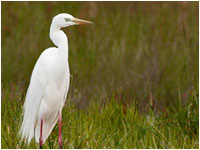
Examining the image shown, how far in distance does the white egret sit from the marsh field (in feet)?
0.34

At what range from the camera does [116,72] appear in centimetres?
542

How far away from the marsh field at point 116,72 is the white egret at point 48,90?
0.10m

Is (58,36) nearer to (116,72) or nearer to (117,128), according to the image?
(117,128)

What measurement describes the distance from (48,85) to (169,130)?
0.93 m

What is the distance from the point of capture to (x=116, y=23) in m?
6.27

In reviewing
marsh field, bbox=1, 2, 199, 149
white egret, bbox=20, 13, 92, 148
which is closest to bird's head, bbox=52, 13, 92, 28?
white egret, bbox=20, 13, 92, 148

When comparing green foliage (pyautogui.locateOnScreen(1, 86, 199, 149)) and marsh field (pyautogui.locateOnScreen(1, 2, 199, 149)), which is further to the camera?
marsh field (pyautogui.locateOnScreen(1, 2, 199, 149))

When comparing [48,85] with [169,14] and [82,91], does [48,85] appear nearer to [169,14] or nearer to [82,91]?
[82,91]

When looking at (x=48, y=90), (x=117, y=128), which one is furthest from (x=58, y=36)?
(x=117, y=128)

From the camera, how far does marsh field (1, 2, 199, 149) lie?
12.2 ft

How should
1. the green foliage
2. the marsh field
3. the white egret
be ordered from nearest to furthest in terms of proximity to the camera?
the green foliage → the white egret → the marsh field

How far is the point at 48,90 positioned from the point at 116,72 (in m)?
1.78

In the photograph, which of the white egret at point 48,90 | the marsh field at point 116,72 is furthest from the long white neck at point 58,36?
the marsh field at point 116,72

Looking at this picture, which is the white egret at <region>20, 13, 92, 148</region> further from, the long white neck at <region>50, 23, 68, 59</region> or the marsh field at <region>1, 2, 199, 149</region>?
the marsh field at <region>1, 2, 199, 149</region>
